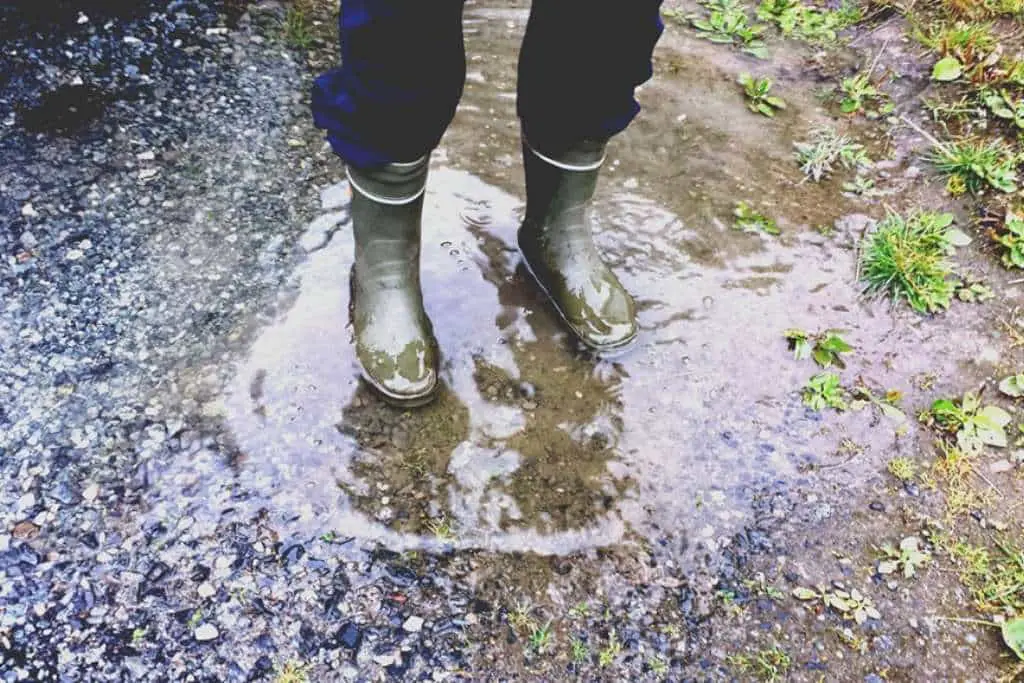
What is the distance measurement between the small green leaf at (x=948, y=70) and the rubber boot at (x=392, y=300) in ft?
7.52

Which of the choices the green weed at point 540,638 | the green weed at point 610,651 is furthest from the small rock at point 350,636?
the green weed at point 610,651

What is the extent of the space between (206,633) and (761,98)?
272cm

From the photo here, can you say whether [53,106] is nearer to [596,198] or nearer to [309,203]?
[309,203]

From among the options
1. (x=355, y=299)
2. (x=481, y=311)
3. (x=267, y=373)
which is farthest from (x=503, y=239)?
(x=267, y=373)

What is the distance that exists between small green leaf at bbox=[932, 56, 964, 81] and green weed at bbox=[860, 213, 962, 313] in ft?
2.68

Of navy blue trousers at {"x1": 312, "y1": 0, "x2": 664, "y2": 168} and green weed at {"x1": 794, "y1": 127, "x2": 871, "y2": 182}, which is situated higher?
navy blue trousers at {"x1": 312, "y1": 0, "x2": 664, "y2": 168}

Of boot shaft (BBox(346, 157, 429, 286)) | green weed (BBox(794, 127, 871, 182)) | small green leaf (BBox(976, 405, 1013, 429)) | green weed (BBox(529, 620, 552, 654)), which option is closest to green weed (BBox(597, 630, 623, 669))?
green weed (BBox(529, 620, 552, 654))

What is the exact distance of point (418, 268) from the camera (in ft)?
7.17

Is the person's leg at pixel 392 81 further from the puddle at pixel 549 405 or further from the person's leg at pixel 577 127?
the puddle at pixel 549 405

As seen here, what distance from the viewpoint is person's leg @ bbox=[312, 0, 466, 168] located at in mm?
1569

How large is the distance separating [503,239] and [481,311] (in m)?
0.32

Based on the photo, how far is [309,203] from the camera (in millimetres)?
2631

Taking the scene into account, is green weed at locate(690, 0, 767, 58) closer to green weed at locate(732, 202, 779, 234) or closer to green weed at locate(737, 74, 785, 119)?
green weed at locate(737, 74, 785, 119)

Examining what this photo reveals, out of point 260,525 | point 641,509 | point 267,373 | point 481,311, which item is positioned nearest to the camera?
point 260,525
